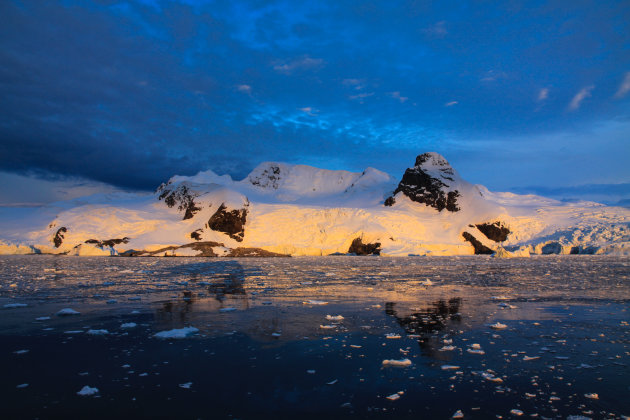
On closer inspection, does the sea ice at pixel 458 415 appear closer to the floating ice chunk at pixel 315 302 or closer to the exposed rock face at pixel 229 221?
the floating ice chunk at pixel 315 302

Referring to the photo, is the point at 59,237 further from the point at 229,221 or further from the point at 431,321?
the point at 431,321

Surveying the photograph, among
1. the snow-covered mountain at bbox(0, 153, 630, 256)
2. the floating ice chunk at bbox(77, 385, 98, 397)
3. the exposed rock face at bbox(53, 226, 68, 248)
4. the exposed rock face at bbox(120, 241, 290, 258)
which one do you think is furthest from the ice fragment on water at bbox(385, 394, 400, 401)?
the exposed rock face at bbox(53, 226, 68, 248)

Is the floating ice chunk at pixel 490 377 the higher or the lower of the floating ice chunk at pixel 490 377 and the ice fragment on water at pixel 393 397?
the higher

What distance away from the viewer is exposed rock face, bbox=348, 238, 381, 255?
74875 millimetres

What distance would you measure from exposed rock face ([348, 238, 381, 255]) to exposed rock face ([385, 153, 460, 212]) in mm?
30764

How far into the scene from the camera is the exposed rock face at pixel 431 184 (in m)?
101

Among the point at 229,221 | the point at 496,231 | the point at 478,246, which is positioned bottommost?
the point at 478,246

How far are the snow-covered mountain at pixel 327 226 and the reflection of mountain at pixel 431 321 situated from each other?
57650 mm

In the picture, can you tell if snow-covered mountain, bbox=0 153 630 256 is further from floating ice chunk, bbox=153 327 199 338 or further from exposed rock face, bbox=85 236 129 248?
floating ice chunk, bbox=153 327 199 338

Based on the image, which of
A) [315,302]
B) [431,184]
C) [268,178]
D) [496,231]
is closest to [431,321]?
[315,302]

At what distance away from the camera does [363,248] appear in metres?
76.1

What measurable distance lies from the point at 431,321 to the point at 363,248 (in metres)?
67.5

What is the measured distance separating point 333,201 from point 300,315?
106m

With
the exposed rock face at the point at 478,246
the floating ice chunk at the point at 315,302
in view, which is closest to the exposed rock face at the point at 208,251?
the exposed rock face at the point at 478,246
